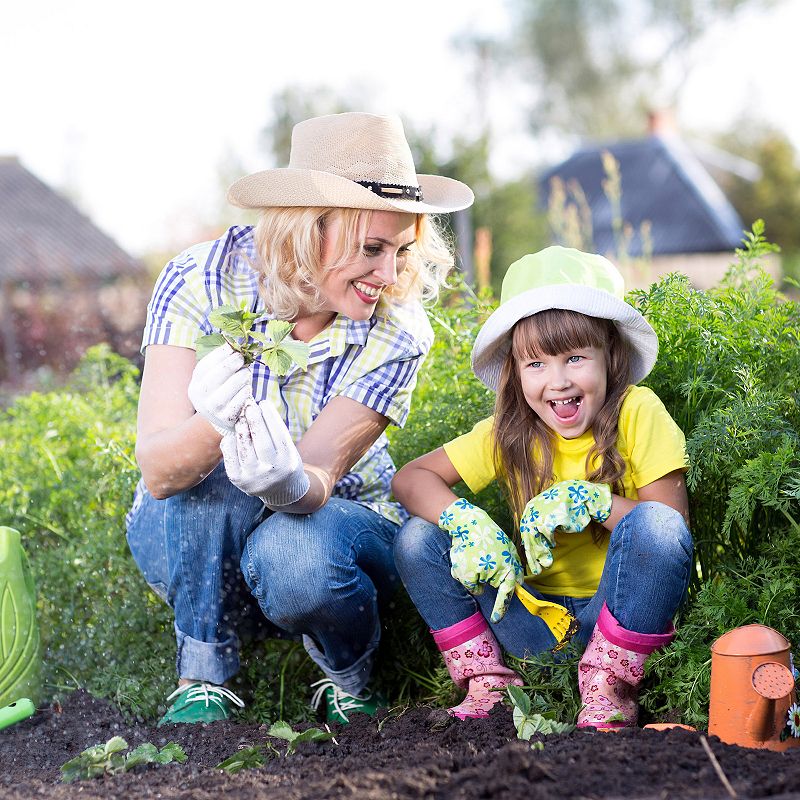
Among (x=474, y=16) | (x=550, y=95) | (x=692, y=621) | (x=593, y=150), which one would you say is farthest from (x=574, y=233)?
(x=550, y=95)

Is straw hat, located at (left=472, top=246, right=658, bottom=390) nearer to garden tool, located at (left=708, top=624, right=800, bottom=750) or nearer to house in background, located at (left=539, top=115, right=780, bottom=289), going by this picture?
garden tool, located at (left=708, top=624, right=800, bottom=750)

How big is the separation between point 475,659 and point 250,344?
87cm

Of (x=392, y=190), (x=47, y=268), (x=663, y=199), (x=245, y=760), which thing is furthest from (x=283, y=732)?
(x=663, y=199)

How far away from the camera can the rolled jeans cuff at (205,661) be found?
245 centimetres

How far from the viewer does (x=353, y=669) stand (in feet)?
8.16

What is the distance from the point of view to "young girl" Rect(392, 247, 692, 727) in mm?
2074

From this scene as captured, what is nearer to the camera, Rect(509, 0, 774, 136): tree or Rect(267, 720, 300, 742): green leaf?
Rect(267, 720, 300, 742): green leaf

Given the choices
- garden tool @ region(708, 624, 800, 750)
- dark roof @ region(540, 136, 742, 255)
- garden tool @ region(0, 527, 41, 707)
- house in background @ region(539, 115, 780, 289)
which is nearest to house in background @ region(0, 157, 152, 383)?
garden tool @ region(0, 527, 41, 707)

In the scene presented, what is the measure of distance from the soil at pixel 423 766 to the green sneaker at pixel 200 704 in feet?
0.19

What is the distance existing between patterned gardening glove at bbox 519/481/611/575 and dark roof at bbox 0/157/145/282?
19.4 metres

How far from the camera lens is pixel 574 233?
19.5ft

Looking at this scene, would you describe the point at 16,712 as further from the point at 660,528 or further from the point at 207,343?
the point at 660,528

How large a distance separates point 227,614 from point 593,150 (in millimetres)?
32361

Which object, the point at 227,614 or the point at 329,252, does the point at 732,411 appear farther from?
the point at 227,614
